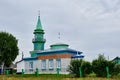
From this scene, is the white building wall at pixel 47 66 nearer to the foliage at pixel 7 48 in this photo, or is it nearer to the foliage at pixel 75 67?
the foliage at pixel 7 48

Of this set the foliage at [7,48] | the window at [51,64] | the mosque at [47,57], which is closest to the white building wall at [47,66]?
the mosque at [47,57]

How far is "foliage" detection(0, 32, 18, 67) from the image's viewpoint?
47156 millimetres

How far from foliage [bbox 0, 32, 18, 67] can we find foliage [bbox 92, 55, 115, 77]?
23740mm

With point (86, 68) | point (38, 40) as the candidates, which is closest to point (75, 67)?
point (86, 68)

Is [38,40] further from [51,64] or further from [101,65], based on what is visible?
[101,65]

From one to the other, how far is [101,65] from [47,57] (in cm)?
1762

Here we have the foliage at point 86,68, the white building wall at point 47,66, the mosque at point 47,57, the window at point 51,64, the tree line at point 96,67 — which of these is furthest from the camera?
the window at point 51,64

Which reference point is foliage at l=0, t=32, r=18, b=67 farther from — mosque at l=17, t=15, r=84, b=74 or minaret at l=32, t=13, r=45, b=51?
minaret at l=32, t=13, r=45, b=51

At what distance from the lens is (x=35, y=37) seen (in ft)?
155

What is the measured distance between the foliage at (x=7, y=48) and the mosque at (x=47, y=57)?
1.79 m

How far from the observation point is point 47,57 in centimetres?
4231

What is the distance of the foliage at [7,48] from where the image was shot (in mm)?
47156

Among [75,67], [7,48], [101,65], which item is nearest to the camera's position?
[101,65]

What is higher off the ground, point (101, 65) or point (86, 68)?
point (101, 65)
